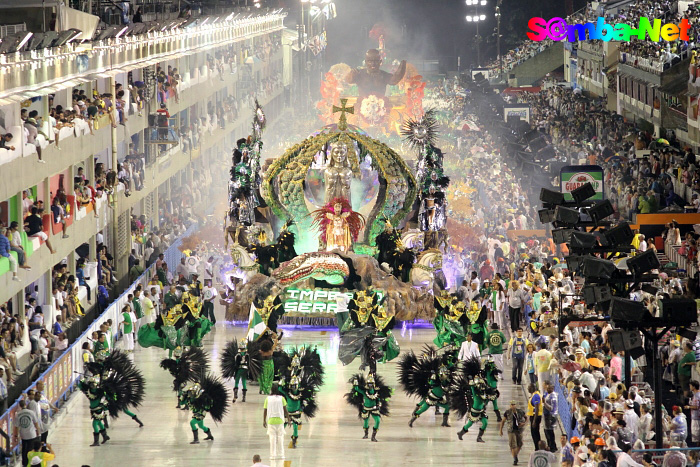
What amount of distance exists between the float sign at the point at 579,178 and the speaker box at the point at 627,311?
54.9 ft

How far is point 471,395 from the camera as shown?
2297cm

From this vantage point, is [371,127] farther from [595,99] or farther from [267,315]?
[267,315]

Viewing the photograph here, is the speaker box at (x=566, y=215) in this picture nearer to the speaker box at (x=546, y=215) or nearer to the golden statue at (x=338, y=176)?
the speaker box at (x=546, y=215)

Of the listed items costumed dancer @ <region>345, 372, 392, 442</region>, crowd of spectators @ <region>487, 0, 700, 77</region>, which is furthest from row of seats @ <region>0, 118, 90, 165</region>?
crowd of spectators @ <region>487, 0, 700, 77</region>

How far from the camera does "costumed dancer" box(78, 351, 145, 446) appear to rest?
74.8 ft

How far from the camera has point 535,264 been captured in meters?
32.7

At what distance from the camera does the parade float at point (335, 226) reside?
32062 millimetres

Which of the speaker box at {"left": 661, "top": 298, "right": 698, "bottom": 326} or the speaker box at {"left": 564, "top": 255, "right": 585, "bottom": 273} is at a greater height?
the speaker box at {"left": 661, "top": 298, "right": 698, "bottom": 326}

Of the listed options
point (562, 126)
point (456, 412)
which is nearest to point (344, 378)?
point (456, 412)

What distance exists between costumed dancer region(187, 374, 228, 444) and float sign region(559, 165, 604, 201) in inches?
573

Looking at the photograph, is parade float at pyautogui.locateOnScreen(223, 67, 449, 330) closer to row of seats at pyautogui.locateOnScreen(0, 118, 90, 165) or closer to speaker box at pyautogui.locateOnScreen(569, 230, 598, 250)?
row of seats at pyautogui.locateOnScreen(0, 118, 90, 165)

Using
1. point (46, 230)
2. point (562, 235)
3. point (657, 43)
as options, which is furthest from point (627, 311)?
point (657, 43)

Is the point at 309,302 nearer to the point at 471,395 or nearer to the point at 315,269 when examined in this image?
the point at 315,269

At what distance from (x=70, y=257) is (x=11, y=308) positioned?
325cm
